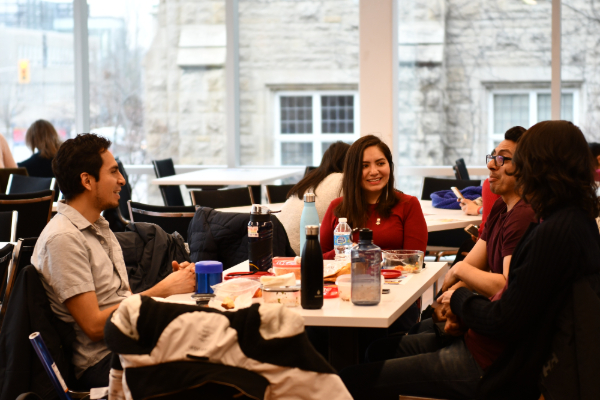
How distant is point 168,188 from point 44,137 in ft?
4.55

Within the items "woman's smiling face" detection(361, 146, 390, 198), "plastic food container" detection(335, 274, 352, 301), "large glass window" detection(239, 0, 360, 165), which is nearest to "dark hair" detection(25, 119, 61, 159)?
"large glass window" detection(239, 0, 360, 165)

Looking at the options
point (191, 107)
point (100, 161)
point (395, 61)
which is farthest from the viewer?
point (191, 107)

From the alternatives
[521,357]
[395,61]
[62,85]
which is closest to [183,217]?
[521,357]

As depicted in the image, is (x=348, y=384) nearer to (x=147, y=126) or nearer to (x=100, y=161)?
(x=100, y=161)

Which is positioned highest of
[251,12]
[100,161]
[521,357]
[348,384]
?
[251,12]

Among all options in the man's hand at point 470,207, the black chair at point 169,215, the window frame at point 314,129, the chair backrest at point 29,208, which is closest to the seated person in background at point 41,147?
the chair backrest at point 29,208

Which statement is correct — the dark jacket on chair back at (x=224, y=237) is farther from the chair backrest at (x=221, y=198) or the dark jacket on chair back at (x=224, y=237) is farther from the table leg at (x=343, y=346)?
the chair backrest at (x=221, y=198)

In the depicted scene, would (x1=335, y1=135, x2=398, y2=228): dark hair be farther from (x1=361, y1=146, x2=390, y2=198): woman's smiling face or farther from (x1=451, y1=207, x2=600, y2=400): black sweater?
(x1=451, y1=207, x2=600, y2=400): black sweater

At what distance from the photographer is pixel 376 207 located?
3043mm

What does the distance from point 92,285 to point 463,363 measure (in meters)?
1.19

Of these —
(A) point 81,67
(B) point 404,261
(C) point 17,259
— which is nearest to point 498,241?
(B) point 404,261

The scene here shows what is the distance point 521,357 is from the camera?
176 centimetres

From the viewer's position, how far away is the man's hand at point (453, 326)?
2.05 metres

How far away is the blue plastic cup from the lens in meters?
2.20
